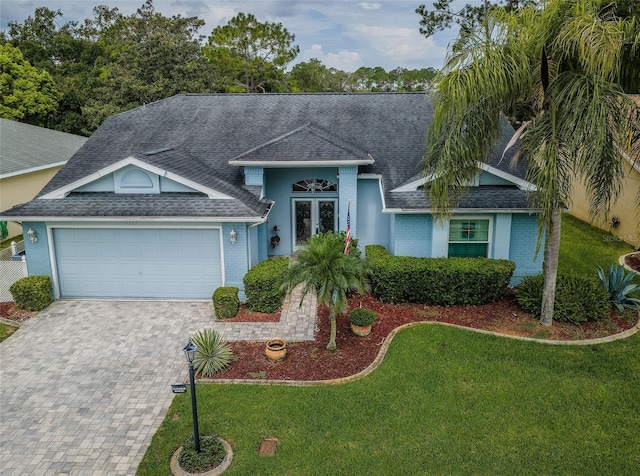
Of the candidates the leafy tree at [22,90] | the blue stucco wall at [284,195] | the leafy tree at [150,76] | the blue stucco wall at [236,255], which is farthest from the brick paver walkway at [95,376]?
the leafy tree at [22,90]

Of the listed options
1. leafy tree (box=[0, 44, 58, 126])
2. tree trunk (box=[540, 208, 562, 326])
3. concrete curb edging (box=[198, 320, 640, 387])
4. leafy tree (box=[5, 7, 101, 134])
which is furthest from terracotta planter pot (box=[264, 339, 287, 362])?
leafy tree (box=[5, 7, 101, 134])

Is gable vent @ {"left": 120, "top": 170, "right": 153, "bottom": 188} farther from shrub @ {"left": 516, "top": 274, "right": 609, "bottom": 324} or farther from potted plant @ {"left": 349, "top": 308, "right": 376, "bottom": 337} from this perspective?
shrub @ {"left": 516, "top": 274, "right": 609, "bottom": 324}

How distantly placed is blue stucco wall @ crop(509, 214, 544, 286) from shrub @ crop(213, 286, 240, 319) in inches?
337

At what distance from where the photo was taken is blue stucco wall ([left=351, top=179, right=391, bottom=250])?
16094 mm

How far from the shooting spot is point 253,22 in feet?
151

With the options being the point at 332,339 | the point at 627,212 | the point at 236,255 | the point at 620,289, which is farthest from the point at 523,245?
the point at 236,255

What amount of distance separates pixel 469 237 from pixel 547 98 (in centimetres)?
513

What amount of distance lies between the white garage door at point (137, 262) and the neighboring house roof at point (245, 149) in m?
0.91

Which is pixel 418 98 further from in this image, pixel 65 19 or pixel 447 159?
pixel 65 19

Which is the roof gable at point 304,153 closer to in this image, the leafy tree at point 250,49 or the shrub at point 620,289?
the shrub at point 620,289

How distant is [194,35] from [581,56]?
44.5 m

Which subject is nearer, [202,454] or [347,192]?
[202,454]

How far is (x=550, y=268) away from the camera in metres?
11.7

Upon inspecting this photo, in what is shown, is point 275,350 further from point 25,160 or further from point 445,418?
point 25,160
